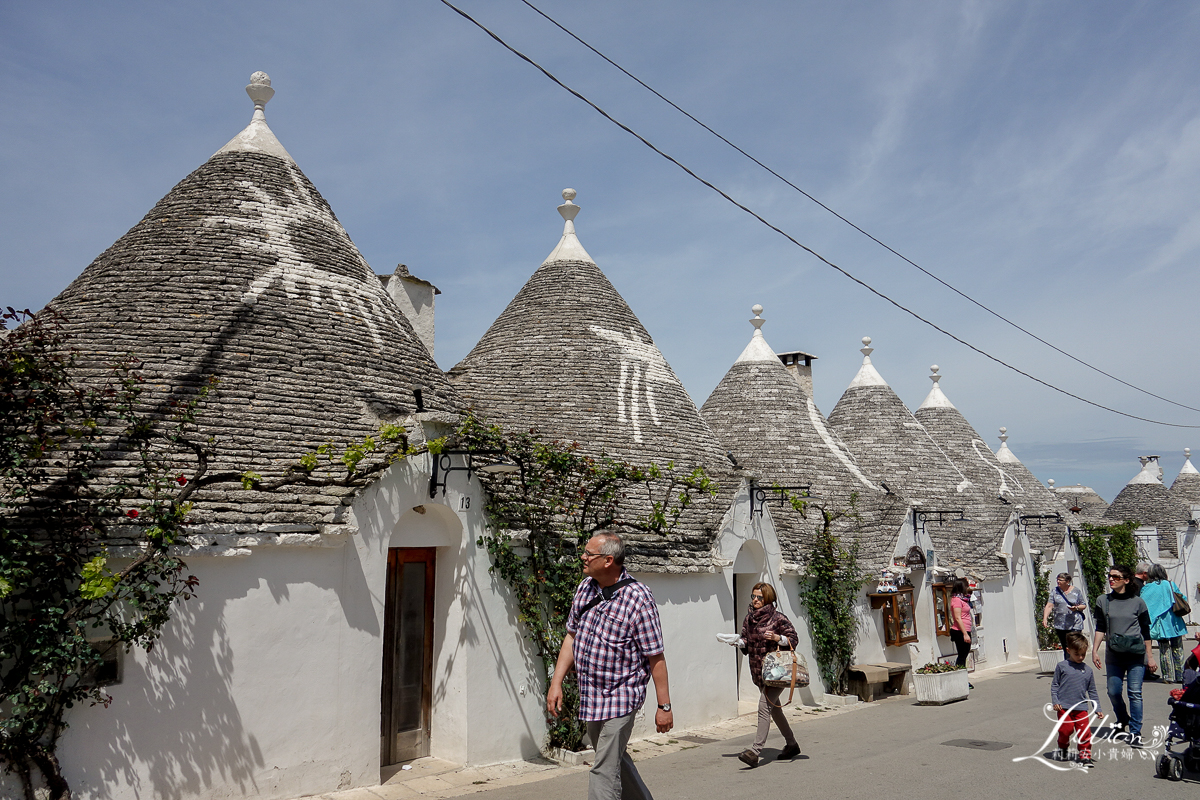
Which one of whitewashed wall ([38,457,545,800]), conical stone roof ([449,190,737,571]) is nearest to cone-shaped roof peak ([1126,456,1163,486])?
conical stone roof ([449,190,737,571])

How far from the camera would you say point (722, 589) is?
11328 mm

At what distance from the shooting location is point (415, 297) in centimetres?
1398

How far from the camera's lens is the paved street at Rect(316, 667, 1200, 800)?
669 cm

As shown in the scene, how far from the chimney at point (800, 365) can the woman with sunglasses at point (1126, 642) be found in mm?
13824

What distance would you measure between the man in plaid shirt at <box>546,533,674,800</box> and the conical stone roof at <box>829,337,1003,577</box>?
49.0 ft

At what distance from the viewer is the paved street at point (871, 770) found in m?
6.69

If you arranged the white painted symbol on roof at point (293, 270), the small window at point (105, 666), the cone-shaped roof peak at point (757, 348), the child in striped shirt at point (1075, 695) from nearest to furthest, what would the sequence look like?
the small window at point (105, 666) < the child in striped shirt at point (1075, 695) < the white painted symbol on roof at point (293, 270) < the cone-shaped roof peak at point (757, 348)

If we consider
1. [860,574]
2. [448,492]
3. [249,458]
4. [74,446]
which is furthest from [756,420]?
[74,446]

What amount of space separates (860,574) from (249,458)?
412 inches

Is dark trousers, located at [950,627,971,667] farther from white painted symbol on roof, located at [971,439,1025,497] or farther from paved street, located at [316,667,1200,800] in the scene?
white painted symbol on roof, located at [971,439,1025,497]

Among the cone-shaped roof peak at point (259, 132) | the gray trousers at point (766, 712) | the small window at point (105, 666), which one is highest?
the cone-shaped roof peak at point (259, 132)

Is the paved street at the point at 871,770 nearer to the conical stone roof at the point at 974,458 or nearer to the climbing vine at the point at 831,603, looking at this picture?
the climbing vine at the point at 831,603

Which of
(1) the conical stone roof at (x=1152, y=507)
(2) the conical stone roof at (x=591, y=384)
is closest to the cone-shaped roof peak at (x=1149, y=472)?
(1) the conical stone roof at (x=1152, y=507)

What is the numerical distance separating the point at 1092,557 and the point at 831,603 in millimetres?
15362
